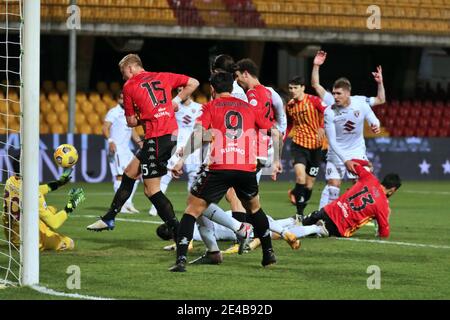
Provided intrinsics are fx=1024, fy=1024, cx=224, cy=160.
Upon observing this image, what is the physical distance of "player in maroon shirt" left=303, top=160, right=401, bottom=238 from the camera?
1134 centimetres

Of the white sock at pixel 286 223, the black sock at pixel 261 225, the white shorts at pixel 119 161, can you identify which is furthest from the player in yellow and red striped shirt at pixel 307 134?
the black sock at pixel 261 225

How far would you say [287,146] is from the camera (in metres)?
24.7

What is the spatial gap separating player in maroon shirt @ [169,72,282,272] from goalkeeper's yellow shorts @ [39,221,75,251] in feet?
6.69

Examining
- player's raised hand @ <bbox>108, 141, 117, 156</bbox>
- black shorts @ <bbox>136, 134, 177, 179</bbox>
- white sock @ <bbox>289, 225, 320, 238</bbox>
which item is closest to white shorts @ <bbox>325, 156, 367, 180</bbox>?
white sock @ <bbox>289, 225, 320, 238</bbox>

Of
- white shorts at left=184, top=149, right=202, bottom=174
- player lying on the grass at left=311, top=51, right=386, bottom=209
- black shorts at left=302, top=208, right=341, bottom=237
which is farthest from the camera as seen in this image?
white shorts at left=184, top=149, right=202, bottom=174

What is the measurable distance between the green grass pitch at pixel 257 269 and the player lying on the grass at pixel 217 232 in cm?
13

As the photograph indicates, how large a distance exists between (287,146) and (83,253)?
14.6m

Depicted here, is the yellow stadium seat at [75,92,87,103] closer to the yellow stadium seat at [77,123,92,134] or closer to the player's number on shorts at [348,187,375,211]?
the yellow stadium seat at [77,123,92,134]

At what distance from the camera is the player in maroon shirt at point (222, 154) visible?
890 cm

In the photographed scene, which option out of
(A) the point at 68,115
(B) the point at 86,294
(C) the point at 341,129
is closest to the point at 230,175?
(B) the point at 86,294

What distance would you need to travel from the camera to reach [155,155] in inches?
408

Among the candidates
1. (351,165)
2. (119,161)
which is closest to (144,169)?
(351,165)

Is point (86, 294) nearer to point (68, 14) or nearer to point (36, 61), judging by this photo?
point (36, 61)

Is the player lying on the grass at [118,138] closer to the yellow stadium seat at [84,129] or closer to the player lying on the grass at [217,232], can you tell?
the player lying on the grass at [217,232]
